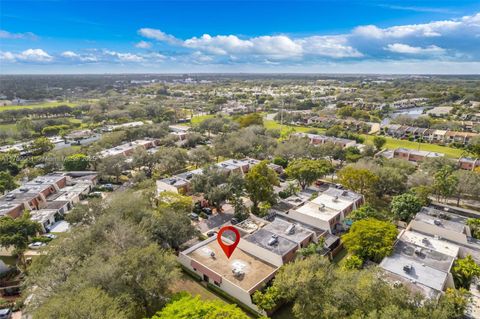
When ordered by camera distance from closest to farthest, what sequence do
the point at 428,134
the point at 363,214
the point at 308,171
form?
the point at 363,214 → the point at 308,171 → the point at 428,134

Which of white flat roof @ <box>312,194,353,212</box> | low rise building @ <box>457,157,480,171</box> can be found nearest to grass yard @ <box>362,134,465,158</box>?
low rise building @ <box>457,157,480,171</box>

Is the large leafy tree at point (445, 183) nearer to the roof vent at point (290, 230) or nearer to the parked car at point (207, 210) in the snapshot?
the roof vent at point (290, 230)

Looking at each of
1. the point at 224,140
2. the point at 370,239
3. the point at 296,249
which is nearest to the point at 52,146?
the point at 224,140

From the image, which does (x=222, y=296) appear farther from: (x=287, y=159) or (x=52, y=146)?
(x=52, y=146)

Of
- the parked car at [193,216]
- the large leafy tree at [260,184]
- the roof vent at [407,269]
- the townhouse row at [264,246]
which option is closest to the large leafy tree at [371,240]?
the roof vent at [407,269]

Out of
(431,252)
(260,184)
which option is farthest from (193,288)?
(431,252)

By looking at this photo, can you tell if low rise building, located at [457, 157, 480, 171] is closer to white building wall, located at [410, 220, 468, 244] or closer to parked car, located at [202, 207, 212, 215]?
white building wall, located at [410, 220, 468, 244]

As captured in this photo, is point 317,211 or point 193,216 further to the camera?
point 193,216

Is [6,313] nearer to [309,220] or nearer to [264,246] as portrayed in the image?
[264,246]
